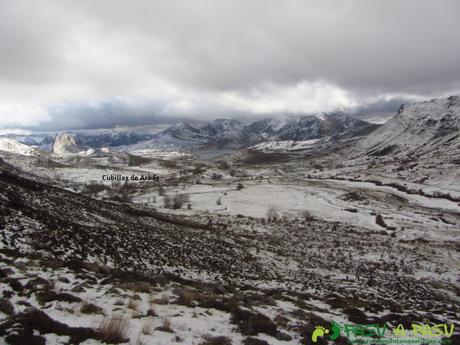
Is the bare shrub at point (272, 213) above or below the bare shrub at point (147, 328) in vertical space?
below

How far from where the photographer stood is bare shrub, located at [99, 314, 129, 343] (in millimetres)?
7910

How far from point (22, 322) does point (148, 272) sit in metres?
11.5

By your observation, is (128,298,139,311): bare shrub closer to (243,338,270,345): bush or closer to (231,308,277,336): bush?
(231,308,277,336): bush

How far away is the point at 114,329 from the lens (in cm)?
825

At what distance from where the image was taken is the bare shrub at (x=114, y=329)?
791 centimetres

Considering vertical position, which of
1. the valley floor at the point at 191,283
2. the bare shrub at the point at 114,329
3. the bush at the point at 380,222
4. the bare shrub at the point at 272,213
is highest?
the bare shrub at the point at 114,329

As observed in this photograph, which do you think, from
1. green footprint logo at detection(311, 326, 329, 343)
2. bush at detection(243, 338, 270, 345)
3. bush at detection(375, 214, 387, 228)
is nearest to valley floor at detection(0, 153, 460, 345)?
bush at detection(243, 338, 270, 345)

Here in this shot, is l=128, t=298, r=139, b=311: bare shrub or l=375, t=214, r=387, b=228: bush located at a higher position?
l=128, t=298, r=139, b=311: bare shrub

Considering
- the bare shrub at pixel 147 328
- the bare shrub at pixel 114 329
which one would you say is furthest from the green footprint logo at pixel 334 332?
the bare shrub at pixel 114 329

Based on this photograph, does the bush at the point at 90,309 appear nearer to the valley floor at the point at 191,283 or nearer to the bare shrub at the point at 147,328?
the valley floor at the point at 191,283

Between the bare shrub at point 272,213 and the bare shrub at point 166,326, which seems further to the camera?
the bare shrub at point 272,213

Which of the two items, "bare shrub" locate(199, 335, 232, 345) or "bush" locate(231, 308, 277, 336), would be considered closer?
"bare shrub" locate(199, 335, 232, 345)

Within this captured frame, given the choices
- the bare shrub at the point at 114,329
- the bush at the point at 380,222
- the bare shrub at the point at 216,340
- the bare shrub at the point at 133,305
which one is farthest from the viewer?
the bush at the point at 380,222

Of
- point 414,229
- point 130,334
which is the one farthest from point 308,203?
point 130,334
